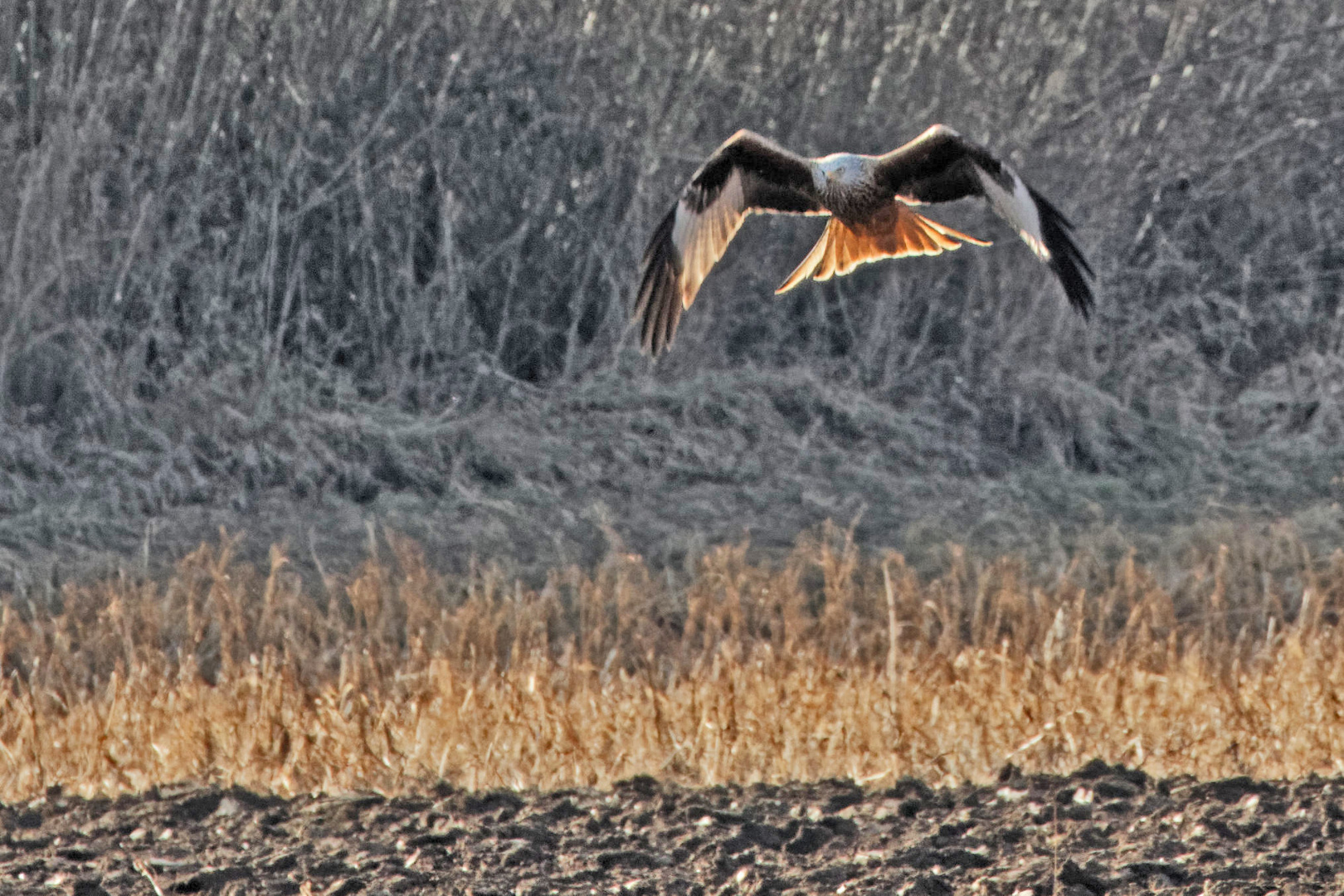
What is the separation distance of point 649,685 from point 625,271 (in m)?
3.63

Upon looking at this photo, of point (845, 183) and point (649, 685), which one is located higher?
point (845, 183)

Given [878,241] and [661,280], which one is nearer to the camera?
[878,241]

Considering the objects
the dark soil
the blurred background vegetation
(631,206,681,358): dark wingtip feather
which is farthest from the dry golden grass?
the blurred background vegetation

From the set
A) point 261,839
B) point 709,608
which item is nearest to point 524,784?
point 261,839

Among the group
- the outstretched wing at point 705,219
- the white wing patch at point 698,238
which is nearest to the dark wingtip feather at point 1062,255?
the outstretched wing at point 705,219

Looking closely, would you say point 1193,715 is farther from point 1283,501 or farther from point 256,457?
point 256,457

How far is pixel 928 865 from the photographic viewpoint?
3385 mm

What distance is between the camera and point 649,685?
4.21 meters

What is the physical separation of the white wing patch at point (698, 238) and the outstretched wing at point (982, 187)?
446 millimetres

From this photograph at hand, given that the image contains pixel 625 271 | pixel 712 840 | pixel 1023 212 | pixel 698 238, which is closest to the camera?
pixel 712 840

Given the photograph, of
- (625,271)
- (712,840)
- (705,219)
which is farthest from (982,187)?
(625,271)

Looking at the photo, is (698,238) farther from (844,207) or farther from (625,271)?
(625,271)

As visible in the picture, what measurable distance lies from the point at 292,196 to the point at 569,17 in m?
1.35

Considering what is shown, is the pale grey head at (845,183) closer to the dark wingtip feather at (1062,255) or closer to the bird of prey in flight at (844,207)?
the bird of prey in flight at (844,207)
